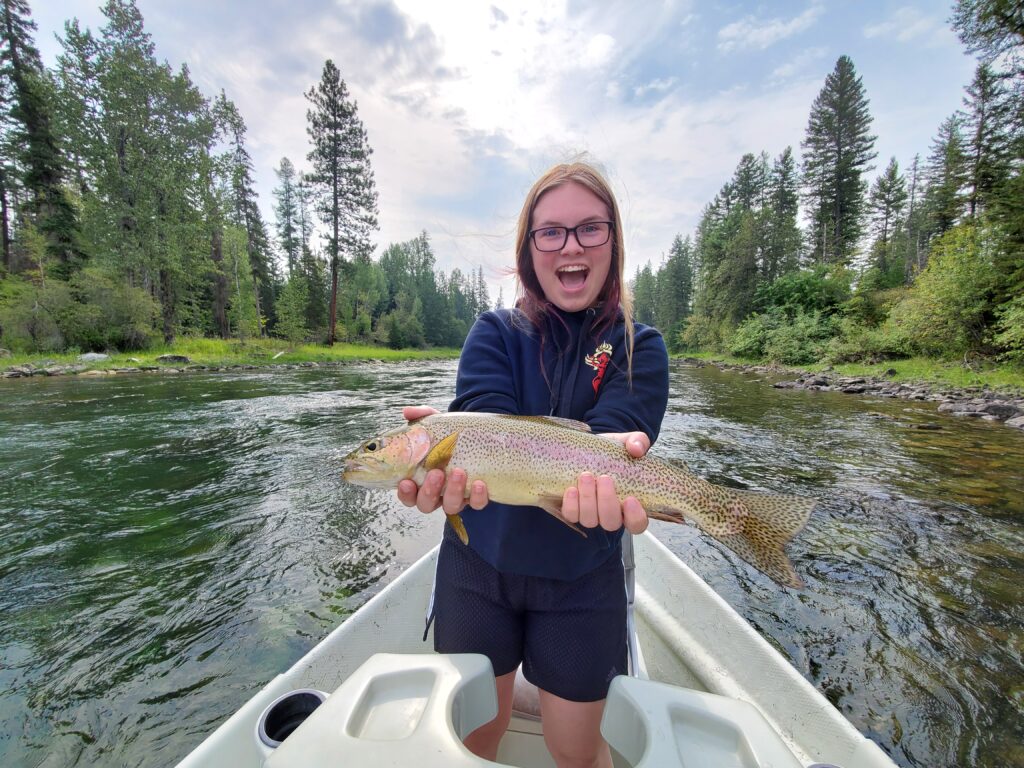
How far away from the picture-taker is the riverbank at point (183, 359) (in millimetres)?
18500

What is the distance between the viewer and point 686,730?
4.73ft

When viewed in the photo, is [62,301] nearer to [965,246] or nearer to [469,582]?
[469,582]

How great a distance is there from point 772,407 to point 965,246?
1427 centimetres

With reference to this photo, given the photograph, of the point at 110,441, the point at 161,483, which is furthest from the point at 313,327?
the point at 161,483

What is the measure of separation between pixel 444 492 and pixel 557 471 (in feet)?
1.83

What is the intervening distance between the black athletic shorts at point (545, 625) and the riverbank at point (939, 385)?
13939mm

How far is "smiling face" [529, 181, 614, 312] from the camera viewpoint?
223 cm

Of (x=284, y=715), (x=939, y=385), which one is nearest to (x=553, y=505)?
(x=284, y=715)

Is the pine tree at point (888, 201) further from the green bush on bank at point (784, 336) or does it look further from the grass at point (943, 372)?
the grass at point (943, 372)

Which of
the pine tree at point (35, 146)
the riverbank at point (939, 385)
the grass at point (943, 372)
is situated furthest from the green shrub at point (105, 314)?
the grass at point (943, 372)

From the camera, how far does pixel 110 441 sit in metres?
8.80

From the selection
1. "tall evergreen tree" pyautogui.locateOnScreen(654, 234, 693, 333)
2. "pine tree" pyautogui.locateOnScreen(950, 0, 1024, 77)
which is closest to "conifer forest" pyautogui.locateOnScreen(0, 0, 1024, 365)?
"pine tree" pyautogui.locateOnScreen(950, 0, 1024, 77)

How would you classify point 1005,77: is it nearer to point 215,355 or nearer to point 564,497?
point 564,497

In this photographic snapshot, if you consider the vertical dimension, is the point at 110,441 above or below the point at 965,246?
below
